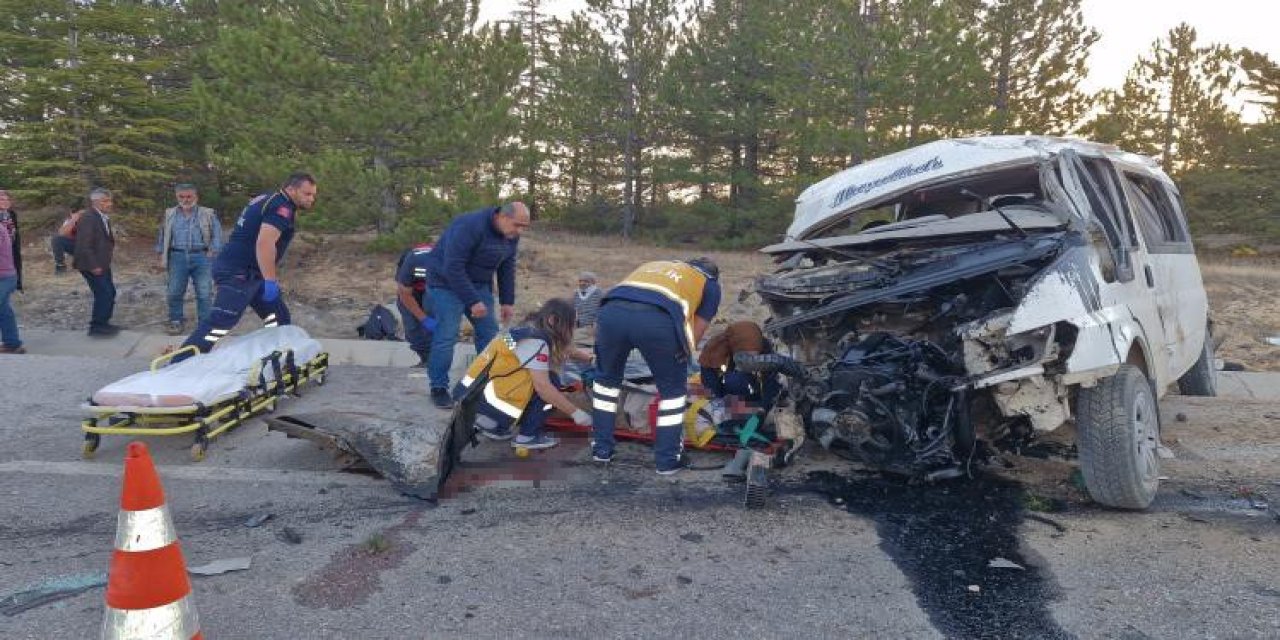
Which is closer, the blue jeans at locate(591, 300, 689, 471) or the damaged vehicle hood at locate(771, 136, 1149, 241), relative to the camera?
the blue jeans at locate(591, 300, 689, 471)

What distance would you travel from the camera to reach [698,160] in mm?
20016

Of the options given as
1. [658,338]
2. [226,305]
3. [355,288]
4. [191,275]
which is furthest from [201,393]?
[355,288]

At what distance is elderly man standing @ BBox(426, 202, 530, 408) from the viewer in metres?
5.32

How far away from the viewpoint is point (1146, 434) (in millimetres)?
3652

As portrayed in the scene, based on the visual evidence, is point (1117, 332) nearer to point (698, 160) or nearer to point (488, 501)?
point (488, 501)

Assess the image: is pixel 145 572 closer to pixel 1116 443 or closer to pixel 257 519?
pixel 257 519

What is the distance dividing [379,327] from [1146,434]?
22.9ft

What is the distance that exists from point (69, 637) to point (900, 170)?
4.34 m

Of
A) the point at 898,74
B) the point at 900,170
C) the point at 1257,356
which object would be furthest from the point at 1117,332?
the point at 898,74

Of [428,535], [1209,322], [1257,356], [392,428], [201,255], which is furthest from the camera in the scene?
[1257,356]

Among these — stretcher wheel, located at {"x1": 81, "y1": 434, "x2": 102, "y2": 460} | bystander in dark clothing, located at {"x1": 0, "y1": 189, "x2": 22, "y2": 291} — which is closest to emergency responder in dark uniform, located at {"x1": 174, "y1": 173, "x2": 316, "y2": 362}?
stretcher wheel, located at {"x1": 81, "y1": 434, "x2": 102, "y2": 460}

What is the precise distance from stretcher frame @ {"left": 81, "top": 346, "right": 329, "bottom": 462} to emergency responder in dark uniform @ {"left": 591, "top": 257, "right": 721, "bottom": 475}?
82.2 inches

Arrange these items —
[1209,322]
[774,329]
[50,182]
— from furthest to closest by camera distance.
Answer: [50,182]
[1209,322]
[774,329]

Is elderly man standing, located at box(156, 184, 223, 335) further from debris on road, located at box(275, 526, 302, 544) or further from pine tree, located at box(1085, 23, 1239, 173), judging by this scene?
pine tree, located at box(1085, 23, 1239, 173)
